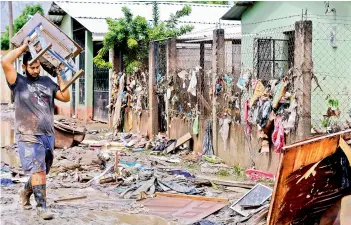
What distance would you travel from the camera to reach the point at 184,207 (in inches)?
299

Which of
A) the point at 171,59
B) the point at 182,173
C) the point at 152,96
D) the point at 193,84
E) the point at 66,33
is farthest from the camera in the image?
the point at 66,33

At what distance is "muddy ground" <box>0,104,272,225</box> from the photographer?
Result: 23.0 ft

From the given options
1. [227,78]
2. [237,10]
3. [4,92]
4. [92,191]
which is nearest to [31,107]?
[92,191]

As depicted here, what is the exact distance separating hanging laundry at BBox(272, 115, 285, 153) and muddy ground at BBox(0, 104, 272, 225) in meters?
0.98

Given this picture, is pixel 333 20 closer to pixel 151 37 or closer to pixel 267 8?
pixel 267 8

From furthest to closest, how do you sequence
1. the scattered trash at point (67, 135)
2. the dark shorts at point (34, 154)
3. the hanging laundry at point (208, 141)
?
the scattered trash at point (67, 135) → the hanging laundry at point (208, 141) → the dark shorts at point (34, 154)

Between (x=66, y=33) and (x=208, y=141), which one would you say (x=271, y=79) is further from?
(x=66, y=33)

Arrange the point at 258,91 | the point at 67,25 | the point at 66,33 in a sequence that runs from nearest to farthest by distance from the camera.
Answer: the point at 258,91 < the point at 66,33 < the point at 67,25

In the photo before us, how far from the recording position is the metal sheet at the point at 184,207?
718 cm

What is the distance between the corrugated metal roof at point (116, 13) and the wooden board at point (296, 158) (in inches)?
641

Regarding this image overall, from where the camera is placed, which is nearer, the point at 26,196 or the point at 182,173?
the point at 26,196

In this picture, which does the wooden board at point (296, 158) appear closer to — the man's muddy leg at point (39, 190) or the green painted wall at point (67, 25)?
the man's muddy leg at point (39, 190)

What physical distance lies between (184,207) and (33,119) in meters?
2.26

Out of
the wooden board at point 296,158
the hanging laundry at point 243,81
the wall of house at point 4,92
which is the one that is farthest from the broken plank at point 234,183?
the wall of house at point 4,92
